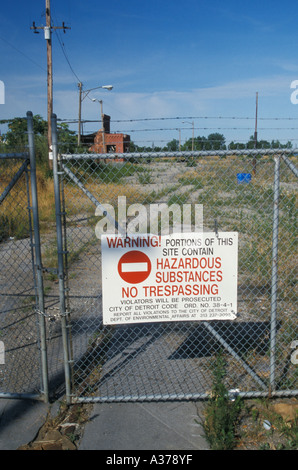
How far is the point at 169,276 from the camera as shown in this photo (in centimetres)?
327

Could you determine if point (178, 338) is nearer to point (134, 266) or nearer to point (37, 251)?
point (134, 266)

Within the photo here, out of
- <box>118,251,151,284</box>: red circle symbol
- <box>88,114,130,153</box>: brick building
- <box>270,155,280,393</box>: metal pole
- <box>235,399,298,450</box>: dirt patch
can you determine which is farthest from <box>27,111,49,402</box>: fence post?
<box>270,155,280,393</box>: metal pole

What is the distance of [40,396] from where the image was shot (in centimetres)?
334

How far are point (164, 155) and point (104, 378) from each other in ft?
6.75

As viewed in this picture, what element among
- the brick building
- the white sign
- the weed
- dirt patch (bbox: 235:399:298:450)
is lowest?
dirt patch (bbox: 235:399:298:450)

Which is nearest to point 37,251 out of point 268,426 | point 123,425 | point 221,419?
point 123,425

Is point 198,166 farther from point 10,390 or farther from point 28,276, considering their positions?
point 28,276

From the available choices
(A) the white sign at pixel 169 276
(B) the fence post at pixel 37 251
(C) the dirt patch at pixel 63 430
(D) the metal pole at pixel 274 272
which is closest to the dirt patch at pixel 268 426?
(D) the metal pole at pixel 274 272

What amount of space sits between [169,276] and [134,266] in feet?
0.98

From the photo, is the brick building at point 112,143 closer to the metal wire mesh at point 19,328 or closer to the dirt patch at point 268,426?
the metal wire mesh at point 19,328

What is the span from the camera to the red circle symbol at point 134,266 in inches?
127

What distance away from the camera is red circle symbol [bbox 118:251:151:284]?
3.23 metres

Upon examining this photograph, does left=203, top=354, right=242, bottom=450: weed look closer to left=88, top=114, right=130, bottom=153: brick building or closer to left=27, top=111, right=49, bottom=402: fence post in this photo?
left=27, top=111, right=49, bottom=402: fence post
